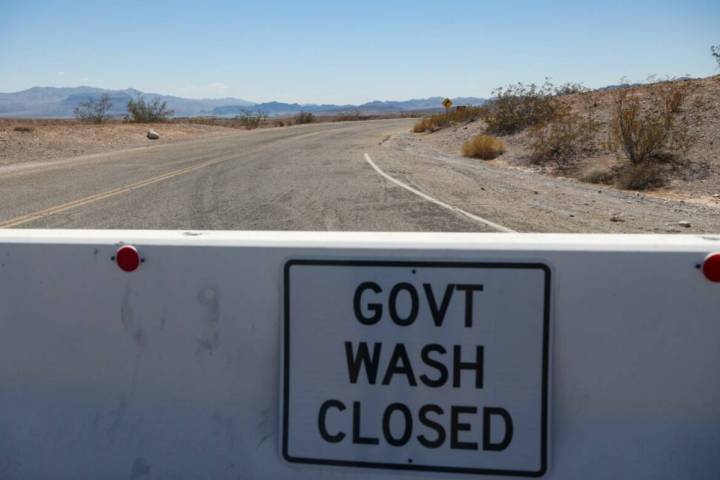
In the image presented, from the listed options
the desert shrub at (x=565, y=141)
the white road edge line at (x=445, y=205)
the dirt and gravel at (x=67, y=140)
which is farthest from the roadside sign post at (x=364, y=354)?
the dirt and gravel at (x=67, y=140)

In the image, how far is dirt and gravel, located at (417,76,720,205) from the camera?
16.4 metres

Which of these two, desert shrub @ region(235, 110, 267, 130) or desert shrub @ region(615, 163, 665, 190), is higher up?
desert shrub @ region(235, 110, 267, 130)

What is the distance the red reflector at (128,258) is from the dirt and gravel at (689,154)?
552 inches

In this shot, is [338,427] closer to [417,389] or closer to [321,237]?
[417,389]

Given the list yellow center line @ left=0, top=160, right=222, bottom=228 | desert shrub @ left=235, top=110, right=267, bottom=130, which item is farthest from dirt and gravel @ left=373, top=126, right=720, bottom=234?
desert shrub @ left=235, top=110, right=267, bottom=130

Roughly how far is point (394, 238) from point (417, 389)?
0.49m

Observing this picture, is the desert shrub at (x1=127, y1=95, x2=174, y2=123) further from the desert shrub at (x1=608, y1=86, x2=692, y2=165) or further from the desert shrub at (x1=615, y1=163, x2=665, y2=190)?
A: the desert shrub at (x1=615, y1=163, x2=665, y2=190)

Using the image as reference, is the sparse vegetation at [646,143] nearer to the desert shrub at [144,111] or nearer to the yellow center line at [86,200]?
the yellow center line at [86,200]

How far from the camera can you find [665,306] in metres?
2.37

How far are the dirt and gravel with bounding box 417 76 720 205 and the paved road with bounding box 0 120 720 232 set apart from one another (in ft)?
4.85

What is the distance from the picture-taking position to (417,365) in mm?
2412

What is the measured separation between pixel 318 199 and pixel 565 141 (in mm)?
11752

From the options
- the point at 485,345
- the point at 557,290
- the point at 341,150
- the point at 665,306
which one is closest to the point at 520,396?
the point at 485,345

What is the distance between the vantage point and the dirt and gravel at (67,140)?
25.3 metres
